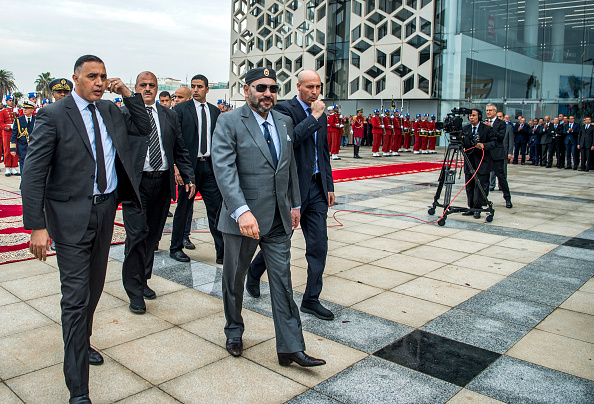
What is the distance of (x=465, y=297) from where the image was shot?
504 centimetres

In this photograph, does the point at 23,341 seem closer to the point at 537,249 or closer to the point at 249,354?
the point at 249,354

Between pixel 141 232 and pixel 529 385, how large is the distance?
3.14 meters

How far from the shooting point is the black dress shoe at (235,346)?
12.0ft

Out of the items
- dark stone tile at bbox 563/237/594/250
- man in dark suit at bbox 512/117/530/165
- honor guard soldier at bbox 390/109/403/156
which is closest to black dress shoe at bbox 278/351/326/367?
dark stone tile at bbox 563/237/594/250

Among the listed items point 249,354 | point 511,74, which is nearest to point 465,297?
point 249,354

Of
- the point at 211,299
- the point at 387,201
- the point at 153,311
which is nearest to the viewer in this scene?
the point at 153,311

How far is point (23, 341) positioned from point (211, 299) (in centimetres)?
156

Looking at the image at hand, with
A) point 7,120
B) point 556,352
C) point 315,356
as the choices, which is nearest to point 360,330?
point 315,356

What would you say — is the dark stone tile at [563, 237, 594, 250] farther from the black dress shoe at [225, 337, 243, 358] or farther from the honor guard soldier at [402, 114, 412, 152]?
the honor guard soldier at [402, 114, 412, 152]

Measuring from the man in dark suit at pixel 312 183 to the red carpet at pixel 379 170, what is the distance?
33.6 ft

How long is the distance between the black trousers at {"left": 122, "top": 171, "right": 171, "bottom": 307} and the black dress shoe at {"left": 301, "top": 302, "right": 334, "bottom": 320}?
1388 mm

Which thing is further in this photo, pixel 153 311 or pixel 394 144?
pixel 394 144

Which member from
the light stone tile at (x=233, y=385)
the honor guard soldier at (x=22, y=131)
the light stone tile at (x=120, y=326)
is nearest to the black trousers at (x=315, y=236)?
the light stone tile at (x=233, y=385)

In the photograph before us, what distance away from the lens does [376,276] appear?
5691mm
